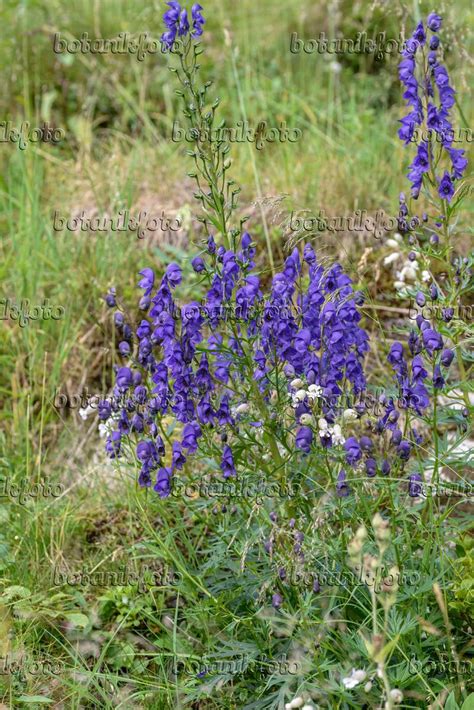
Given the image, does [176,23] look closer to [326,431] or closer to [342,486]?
[326,431]

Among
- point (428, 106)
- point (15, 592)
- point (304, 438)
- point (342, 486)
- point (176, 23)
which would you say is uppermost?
point (176, 23)

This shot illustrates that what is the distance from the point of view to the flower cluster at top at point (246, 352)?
10.5 feet

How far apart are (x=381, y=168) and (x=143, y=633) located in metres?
3.35

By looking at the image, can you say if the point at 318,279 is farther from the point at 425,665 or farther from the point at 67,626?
the point at 67,626

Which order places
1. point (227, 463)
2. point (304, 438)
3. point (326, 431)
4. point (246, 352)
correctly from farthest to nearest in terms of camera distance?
point (246, 352), point (227, 463), point (304, 438), point (326, 431)

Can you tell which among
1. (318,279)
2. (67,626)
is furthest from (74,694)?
(318,279)

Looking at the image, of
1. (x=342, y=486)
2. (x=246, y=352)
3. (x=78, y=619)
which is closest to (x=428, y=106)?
(x=246, y=352)

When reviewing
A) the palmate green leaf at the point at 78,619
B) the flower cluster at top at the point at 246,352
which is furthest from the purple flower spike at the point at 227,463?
the palmate green leaf at the point at 78,619

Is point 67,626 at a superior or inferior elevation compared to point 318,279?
inferior

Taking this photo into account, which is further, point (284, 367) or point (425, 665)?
point (284, 367)

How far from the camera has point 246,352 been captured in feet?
11.3

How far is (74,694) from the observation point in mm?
3354

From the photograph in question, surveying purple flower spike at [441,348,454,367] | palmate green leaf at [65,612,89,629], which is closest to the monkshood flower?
purple flower spike at [441,348,454,367]

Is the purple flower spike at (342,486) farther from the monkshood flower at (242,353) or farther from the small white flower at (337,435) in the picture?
the small white flower at (337,435)
